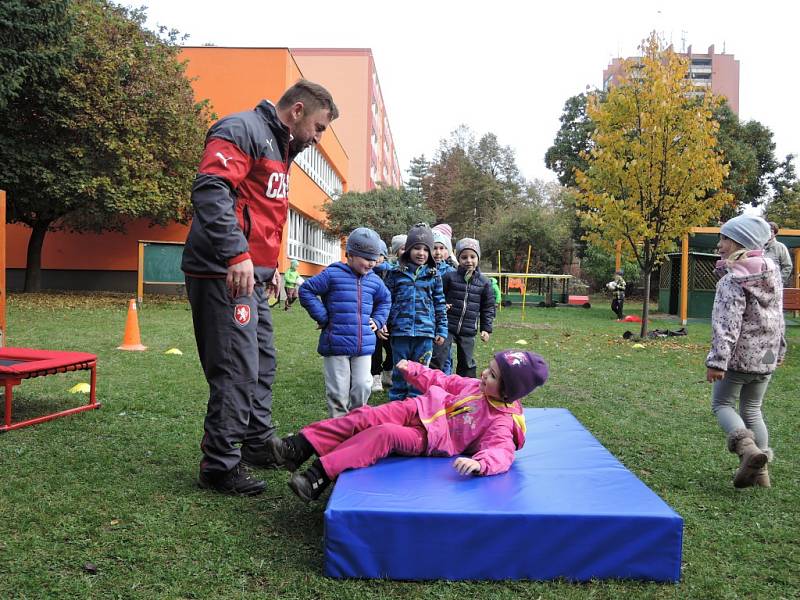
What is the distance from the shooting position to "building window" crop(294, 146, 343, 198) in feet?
105

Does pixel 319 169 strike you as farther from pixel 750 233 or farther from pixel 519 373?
pixel 519 373

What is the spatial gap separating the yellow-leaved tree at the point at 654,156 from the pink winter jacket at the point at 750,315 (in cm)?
993

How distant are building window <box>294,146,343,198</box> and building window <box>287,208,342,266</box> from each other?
92.3 inches

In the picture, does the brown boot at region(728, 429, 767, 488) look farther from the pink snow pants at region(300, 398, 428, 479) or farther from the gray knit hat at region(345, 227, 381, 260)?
the gray knit hat at region(345, 227, 381, 260)

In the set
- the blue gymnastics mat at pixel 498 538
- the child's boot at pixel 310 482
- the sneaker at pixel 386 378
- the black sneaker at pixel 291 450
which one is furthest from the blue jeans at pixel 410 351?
the blue gymnastics mat at pixel 498 538

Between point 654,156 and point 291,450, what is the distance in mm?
12258

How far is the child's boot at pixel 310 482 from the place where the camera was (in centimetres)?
322

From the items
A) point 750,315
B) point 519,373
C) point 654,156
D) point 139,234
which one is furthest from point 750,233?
point 139,234

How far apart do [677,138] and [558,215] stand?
3324cm

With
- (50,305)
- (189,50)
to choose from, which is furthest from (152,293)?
(189,50)

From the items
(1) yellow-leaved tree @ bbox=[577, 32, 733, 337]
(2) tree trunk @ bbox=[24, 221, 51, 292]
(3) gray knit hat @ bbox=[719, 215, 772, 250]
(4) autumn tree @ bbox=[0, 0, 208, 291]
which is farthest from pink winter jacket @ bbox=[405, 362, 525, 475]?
(2) tree trunk @ bbox=[24, 221, 51, 292]

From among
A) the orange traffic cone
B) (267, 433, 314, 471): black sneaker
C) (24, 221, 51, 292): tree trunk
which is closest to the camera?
(267, 433, 314, 471): black sneaker

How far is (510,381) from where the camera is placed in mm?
3438

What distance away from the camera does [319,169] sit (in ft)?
122
